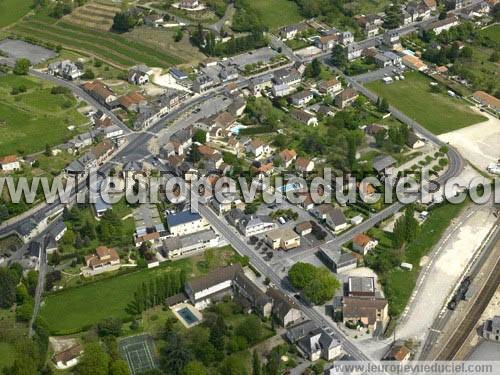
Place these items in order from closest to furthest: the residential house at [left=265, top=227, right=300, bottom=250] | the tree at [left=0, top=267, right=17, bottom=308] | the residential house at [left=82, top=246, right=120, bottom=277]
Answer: the tree at [left=0, top=267, right=17, bottom=308], the residential house at [left=82, top=246, right=120, bottom=277], the residential house at [left=265, top=227, right=300, bottom=250]

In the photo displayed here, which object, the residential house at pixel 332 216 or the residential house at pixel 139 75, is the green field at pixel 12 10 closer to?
the residential house at pixel 139 75

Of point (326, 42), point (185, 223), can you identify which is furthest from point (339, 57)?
point (185, 223)

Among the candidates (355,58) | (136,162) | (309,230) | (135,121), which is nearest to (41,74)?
(135,121)

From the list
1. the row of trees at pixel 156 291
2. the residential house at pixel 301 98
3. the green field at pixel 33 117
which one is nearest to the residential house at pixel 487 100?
the residential house at pixel 301 98

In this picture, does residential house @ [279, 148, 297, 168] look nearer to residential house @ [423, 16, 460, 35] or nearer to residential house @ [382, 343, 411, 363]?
residential house @ [382, 343, 411, 363]

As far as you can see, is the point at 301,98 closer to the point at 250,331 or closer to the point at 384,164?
the point at 384,164

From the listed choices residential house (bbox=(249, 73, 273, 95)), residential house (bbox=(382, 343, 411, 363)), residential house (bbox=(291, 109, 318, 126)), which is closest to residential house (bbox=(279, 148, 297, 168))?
residential house (bbox=(291, 109, 318, 126))
